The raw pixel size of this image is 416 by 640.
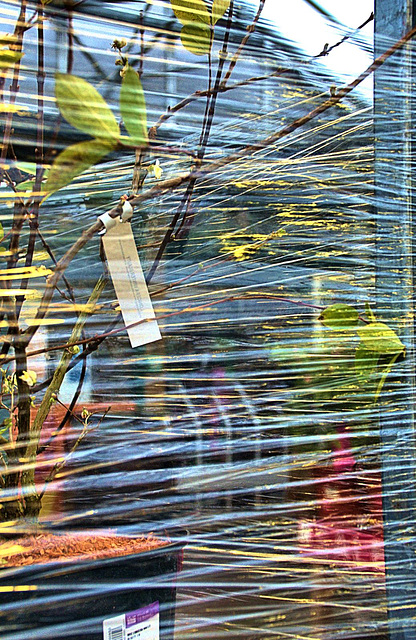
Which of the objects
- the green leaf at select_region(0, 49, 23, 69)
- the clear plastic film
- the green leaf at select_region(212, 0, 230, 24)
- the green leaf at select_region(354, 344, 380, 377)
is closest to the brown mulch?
the clear plastic film

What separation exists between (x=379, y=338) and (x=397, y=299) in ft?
0.20

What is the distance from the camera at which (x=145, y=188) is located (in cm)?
61

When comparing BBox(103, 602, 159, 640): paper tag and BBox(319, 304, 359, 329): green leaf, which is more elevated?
BBox(319, 304, 359, 329): green leaf

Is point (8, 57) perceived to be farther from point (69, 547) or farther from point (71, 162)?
point (69, 547)

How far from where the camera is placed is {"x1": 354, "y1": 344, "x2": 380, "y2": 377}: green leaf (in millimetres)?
711

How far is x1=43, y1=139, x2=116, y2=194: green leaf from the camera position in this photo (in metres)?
0.51

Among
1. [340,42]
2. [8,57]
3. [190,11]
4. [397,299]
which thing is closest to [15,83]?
[8,57]

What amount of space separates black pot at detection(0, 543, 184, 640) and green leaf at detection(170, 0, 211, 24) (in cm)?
53

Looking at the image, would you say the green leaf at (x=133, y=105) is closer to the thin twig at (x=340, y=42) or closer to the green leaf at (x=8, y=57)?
the green leaf at (x=8, y=57)

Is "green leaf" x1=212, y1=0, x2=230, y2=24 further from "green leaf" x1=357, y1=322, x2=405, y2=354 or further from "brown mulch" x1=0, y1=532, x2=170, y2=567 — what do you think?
"brown mulch" x1=0, y1=532, x2=170, y2=567

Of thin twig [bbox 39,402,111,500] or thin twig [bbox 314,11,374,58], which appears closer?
thin twig [bbox 39,402,111,500]

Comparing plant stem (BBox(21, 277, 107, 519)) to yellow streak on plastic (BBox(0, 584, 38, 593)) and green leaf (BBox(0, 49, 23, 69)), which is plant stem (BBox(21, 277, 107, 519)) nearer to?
yellow streak on plastic (BBox(0, 584, 38, 593))

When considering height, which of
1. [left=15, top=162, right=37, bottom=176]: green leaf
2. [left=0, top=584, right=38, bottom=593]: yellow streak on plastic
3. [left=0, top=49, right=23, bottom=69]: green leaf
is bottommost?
[left=0, top=584, right=38, bottom=593]: yellow streak on plastic

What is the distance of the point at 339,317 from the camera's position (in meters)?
0.70
